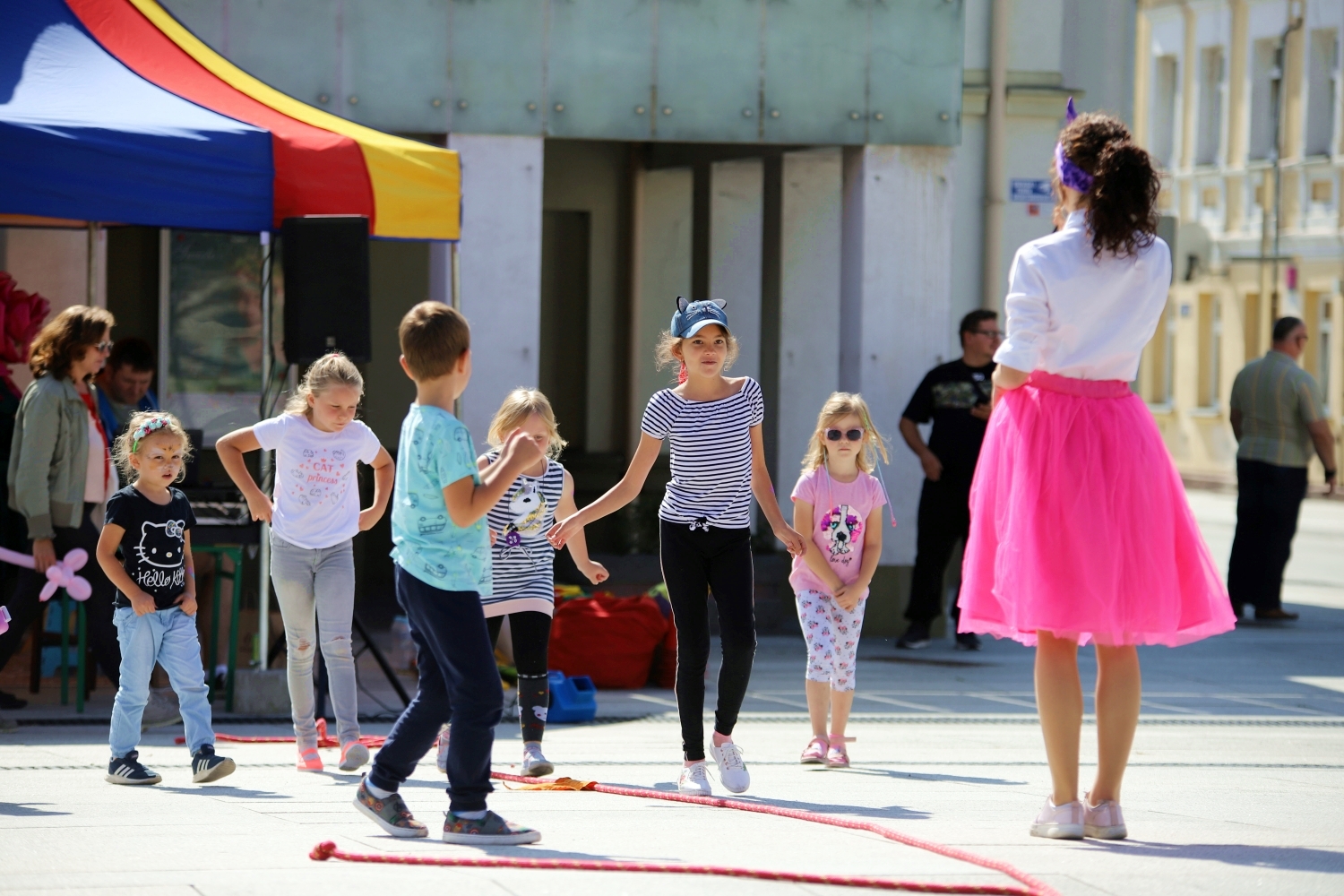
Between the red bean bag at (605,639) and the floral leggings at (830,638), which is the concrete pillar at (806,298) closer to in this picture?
the red bean bag at (605,639)

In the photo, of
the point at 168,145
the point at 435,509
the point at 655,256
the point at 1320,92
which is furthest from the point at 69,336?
the point at 1320,92

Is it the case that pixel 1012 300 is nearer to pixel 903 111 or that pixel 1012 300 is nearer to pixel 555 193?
pixel 903 111

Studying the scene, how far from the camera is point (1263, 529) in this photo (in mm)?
15109

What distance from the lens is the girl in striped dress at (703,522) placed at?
7309mm

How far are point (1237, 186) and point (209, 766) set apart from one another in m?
32.9

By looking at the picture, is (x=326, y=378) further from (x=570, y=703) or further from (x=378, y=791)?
(x=570, y=703)

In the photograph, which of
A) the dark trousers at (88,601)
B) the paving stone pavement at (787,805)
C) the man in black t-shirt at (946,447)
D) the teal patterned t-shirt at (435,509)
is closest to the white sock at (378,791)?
the paving stone pavement at (787,805)

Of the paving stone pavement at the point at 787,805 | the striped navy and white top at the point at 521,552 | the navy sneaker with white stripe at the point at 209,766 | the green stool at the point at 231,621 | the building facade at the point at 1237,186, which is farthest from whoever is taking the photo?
the building facade at the point at 1237,186

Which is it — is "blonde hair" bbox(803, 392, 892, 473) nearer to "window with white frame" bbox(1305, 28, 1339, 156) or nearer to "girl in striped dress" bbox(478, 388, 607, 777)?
"girl in striped dress" bbox(478, 388, 607, 777)

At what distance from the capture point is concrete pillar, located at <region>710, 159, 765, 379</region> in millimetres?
16172

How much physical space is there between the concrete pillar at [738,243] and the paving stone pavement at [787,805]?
16.2 ft

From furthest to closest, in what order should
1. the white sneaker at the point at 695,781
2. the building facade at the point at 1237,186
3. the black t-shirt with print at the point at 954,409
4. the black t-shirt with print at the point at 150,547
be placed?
1. the building facade at the point at 1237,186
2. the black t-shirt with print at the point at 954,409
3. the black t-shirt with print at the point at 150,547
4. the white sneaker at the point at 695,781

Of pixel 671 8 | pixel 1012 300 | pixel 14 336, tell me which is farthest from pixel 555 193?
pixel 1012 300

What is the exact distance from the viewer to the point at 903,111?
44.3 ft
